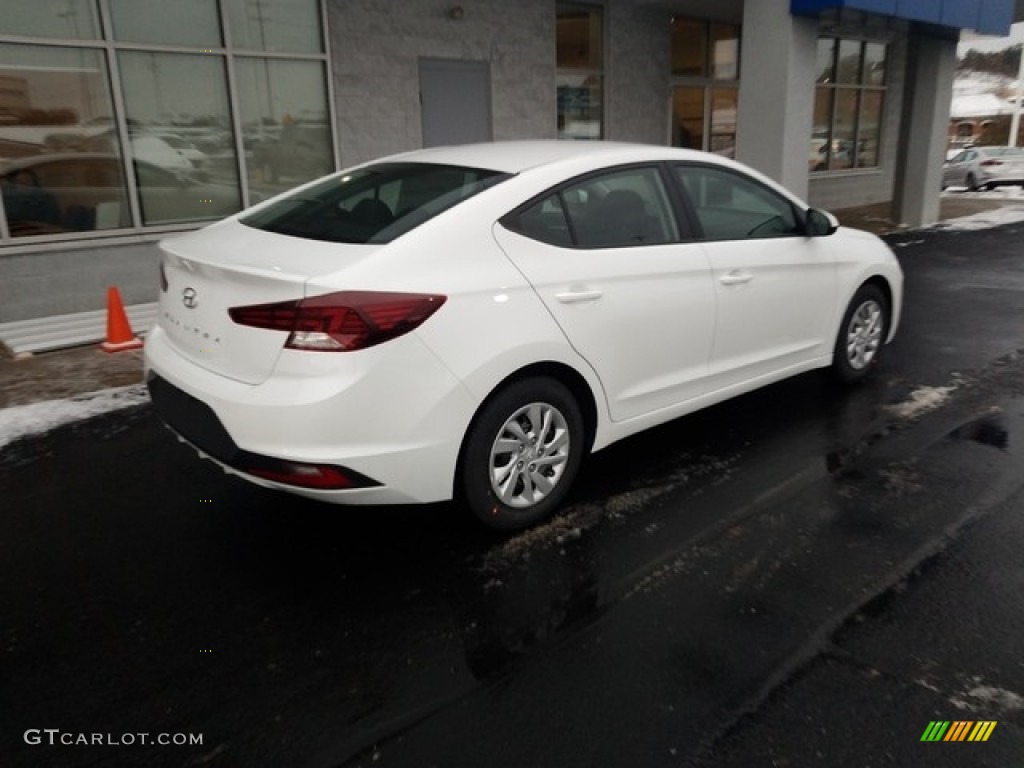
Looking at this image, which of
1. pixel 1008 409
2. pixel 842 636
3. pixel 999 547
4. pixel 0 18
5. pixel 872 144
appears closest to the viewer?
pixel 842 636

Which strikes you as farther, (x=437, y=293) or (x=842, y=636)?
(x=437, y=293)

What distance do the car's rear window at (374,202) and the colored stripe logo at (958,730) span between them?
2.48 metres

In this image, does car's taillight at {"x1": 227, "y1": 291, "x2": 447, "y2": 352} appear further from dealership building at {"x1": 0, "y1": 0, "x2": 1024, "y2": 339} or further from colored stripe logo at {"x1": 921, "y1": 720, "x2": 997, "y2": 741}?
dealership building at {"x1": 0, "y1": 0, "x2": 1024, "y2": 339}

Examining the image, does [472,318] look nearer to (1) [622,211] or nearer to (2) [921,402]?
(1) [622,211]

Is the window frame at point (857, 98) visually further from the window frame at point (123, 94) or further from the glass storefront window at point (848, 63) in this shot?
the window frame at point (123, 94)

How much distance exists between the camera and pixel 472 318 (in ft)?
10.5

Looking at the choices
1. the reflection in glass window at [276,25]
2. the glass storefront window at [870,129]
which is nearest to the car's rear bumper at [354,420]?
the reflection in glass window at [276,25]

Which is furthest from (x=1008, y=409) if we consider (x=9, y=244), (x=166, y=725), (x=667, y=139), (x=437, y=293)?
(x=667, y=139)

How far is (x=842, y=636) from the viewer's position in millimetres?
2855

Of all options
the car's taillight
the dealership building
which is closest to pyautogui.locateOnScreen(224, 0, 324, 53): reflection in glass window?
the dealership building

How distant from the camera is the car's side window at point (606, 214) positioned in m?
3.61

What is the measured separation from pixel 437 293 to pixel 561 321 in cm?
64

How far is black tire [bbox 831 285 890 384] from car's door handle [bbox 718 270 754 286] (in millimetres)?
1223

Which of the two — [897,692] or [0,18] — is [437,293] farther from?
[0,18]
